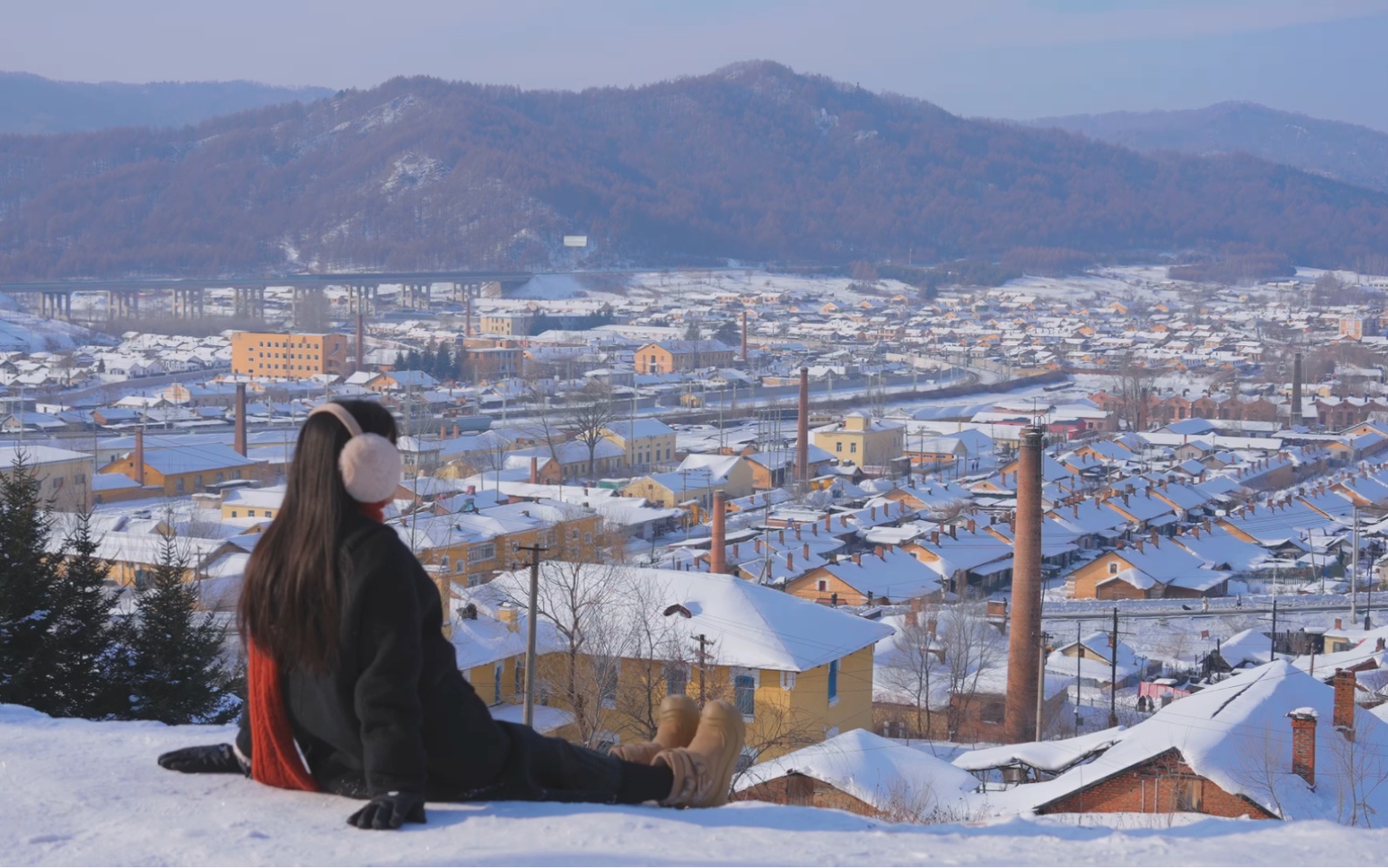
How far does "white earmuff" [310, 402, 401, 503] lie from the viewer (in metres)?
1.40

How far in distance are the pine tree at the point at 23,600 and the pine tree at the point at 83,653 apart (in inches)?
1.1

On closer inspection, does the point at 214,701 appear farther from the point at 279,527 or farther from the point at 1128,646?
the point at 1128,646

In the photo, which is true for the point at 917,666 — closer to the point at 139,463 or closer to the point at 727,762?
the point at 727,762

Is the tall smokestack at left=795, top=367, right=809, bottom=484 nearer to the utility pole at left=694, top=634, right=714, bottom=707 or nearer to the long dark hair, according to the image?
the utility pole at left=694, top=634, right=714, bottom=707

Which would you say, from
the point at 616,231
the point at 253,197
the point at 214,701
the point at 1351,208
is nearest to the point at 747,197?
the point at 616,231

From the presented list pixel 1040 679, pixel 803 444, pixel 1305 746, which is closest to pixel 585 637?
pixel 1040 679

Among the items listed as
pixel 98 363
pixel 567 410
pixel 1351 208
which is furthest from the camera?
pixel 1351 208

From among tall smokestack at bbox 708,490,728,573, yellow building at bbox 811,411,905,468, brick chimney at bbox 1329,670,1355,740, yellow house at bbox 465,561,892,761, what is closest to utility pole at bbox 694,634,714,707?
yellow house at bbox 465,561,892,761

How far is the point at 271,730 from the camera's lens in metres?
1.53

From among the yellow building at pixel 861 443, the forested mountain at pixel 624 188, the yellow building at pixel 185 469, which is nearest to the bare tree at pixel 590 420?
the yellow building at pixel 861 443

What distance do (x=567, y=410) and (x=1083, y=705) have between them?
14.7 m

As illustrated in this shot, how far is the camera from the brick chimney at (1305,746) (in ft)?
14.9

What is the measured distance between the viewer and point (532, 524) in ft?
40.6

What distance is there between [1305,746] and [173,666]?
3.46 m
